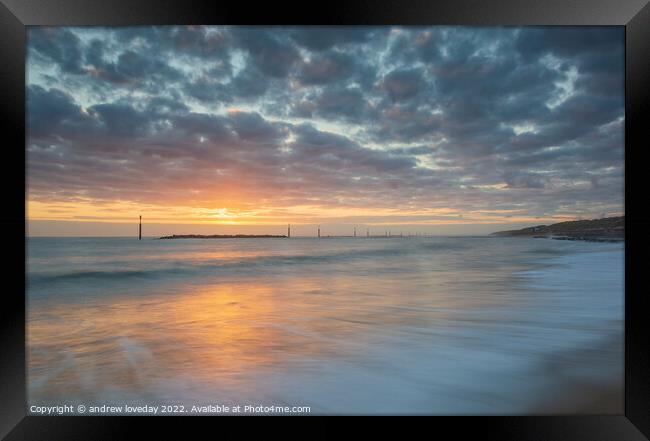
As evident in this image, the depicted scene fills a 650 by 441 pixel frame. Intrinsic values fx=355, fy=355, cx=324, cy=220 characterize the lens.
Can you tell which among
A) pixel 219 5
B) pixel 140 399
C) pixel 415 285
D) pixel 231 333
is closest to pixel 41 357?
pixel 140 399

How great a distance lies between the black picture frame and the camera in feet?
7.14

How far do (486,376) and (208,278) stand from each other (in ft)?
25.0

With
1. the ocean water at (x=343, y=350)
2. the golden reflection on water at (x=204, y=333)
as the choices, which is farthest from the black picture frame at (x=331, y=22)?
the golden reflection on water at (x=204, y=333)

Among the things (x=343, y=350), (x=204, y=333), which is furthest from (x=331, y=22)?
(x=204, y=333)

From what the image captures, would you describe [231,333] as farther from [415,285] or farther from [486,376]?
[415,285]

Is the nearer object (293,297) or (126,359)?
(126,359)

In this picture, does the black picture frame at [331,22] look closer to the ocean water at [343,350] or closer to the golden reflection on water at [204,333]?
the ocean water at [343,350]

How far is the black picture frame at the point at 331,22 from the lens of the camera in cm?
218

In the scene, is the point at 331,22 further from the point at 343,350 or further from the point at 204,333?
the point at 204,333

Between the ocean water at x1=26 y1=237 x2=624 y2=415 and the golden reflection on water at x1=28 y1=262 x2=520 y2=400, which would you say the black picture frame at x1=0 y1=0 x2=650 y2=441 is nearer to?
the ocean water at x1=26 y1=237 x2=624 y2=415

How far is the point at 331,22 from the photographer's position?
7.45 ft

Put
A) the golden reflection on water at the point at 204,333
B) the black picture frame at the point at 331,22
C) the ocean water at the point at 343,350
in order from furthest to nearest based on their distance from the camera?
the golden reflection on water at the point at 204,333, the ocean water at the point at 343,350, the black picture frame at the point at 331,22

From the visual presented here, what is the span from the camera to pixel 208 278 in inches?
359

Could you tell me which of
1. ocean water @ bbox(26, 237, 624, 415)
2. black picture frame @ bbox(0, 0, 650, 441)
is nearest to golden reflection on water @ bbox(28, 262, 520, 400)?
ocean water @ bbox(26, 237, 624, 415)
